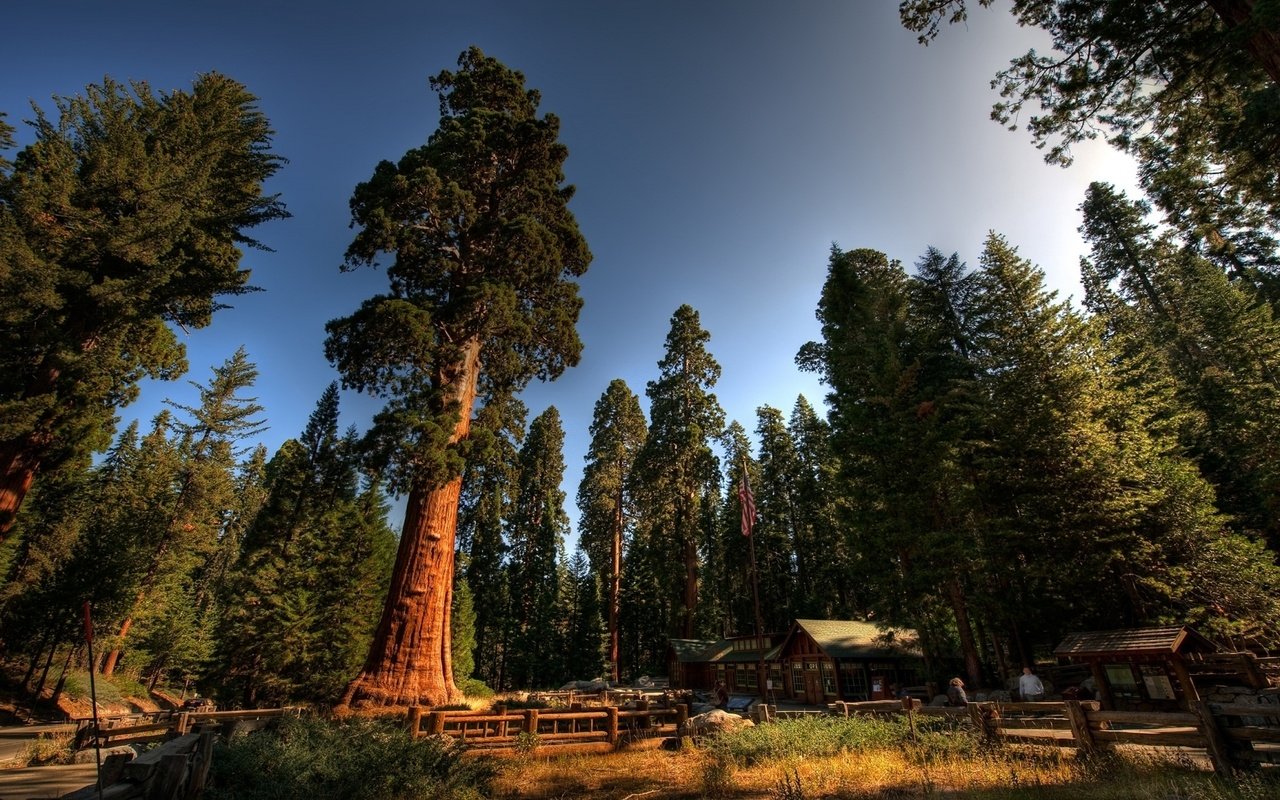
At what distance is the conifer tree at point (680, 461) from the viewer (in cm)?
3319

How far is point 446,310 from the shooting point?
591 inches

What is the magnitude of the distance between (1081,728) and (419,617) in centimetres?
1364

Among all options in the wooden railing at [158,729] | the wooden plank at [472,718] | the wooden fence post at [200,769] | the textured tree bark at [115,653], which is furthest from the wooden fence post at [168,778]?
the textured tree bark at [115,653]

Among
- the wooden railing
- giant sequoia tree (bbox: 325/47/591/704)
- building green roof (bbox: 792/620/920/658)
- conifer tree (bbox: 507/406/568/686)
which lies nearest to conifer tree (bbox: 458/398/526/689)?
conifer tree (bbox: 507/406/568/686)

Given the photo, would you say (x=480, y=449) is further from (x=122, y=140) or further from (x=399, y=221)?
(x=122, y=140)

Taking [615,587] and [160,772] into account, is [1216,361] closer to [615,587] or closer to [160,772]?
[615,587]

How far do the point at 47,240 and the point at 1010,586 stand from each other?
108 feet

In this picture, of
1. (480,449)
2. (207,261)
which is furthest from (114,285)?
(480,449)

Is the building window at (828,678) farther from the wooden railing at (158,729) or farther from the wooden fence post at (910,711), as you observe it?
the wooden railing at (158,729)

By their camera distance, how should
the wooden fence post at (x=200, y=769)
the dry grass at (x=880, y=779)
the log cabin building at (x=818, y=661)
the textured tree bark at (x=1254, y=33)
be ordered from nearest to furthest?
the wooden fence post at (x=200, y=769) → the dry grass at (x=880, y=779) → the textured tree bark at (x=1254, y=33) → the log cabin building at (x=818, y=661)

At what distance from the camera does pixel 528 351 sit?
1764cm

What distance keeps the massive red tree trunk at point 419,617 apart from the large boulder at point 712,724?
19.5ft

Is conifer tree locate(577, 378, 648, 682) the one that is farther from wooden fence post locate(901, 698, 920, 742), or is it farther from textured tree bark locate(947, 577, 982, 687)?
wooden fence post locate(901, 698, 920, 742)

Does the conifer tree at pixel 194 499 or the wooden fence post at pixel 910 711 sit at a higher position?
the conifer tree at pixel 194 499
